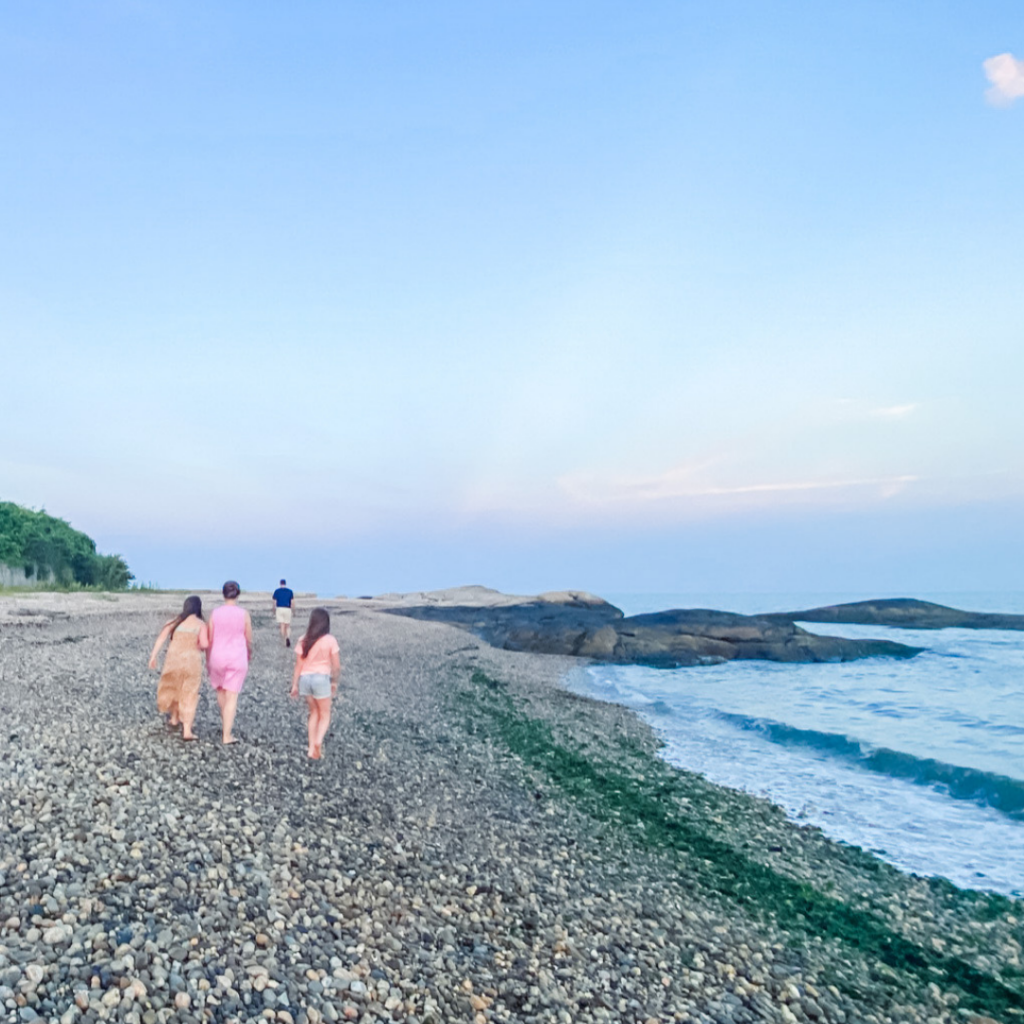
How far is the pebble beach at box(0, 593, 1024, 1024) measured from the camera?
606 cm

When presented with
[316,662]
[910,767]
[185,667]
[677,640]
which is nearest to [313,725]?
[316,662]

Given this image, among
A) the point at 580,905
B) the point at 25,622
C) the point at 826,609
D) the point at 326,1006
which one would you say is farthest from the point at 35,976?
the point at 826,609

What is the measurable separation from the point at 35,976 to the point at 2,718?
9.69 meters

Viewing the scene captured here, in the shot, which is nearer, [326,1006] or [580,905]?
[326,1006]

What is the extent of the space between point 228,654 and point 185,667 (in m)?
0.73

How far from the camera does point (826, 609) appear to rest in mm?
75375

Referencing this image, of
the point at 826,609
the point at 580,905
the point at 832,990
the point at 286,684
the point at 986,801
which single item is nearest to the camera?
the point at 832,990

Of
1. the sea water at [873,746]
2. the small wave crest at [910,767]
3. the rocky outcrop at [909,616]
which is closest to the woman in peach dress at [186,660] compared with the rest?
the sea water at [873,746]

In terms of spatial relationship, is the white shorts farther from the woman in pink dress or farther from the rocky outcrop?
the rocky outcrop

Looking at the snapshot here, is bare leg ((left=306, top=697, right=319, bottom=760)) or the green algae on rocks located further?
bare leg ((left=306, top=697, right=319, bottom=760))

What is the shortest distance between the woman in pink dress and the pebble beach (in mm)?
750

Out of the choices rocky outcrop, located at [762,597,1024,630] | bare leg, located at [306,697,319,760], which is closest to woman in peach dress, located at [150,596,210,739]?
bare leg, located at [306,697,319,760]

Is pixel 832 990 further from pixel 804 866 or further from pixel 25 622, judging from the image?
pixel 25 622

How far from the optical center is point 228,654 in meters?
12.4
